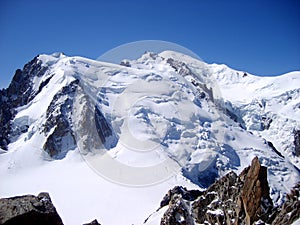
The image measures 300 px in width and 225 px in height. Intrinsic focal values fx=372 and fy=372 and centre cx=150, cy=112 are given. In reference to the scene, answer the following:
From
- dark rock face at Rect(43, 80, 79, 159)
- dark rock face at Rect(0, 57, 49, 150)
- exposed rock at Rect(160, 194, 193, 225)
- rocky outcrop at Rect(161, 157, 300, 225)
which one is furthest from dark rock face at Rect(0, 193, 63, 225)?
dark rock face at Rect(0, 57, 49, 150)

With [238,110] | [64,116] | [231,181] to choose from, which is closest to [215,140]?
[64,116]

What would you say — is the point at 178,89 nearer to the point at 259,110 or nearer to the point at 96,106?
the point at 96,106

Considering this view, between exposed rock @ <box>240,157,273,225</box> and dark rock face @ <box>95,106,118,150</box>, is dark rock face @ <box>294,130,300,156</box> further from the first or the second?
exposed rock @ <box>240,157,273,225</box>

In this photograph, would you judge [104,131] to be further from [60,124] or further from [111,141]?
[60,124]

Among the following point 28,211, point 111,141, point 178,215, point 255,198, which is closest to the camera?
point 28,211

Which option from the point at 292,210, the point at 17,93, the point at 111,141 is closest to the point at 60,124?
the point at 111,141

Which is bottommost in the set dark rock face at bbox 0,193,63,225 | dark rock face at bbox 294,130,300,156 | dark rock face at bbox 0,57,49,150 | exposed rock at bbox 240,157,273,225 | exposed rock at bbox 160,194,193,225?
dark rock face at bbox 294,130,300,156

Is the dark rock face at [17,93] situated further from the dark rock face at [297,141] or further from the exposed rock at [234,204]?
the dark rock face at [297,141]
